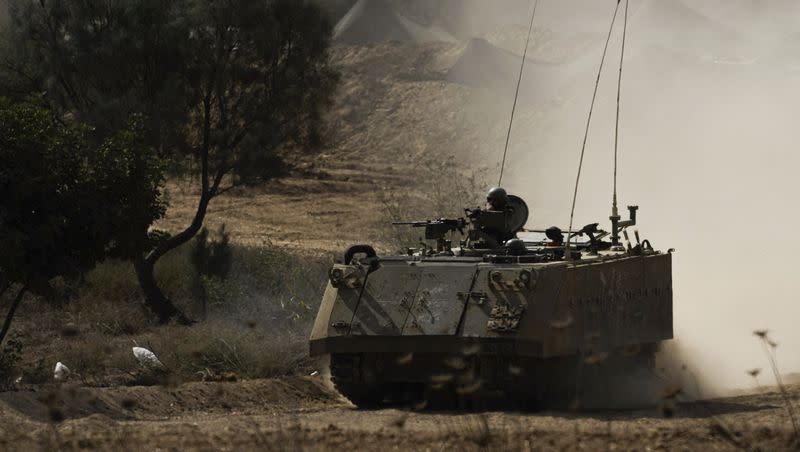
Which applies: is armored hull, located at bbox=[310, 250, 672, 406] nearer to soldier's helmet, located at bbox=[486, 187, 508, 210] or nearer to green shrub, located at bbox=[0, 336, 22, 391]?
soldier's helmet, located at bbox=[486, 187, 508, 210]

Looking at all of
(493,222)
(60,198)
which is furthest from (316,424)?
(60,198)

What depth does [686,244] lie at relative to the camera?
26516 millimetres

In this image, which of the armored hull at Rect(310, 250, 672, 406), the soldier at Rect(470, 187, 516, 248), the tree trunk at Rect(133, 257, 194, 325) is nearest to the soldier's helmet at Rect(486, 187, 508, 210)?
the soldier at Rect(470, 187, 516, 248)

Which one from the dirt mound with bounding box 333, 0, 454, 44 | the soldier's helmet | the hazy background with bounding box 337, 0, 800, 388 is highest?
the dirt mound with bounding box 333, 0, 454, 44

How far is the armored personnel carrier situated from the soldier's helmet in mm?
51

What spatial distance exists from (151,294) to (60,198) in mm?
6377

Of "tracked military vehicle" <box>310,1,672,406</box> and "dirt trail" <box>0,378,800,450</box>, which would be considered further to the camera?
"tracked military vehicle" <box>310,1,672,406</box>

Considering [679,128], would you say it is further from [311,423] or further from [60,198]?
[311,423]

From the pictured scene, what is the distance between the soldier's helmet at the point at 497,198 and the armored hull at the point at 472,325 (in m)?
0.93

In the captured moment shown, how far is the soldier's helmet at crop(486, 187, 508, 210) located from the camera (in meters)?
14.9

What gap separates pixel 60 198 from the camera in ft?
53.4

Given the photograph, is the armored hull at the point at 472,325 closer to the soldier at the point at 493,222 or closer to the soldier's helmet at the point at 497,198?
the soldier at the point at 493,222

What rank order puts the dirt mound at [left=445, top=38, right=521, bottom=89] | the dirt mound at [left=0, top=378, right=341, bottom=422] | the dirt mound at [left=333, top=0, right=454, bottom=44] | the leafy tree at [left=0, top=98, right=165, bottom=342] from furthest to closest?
1. the dirt mound at [left=333, top=0, right=454, bottom=44]
2. the dirt mound at [left=445, top=38, right=521, bottom=89]
3. the leafy tree at [left=0, top=98, right=165, bottom=342]
4. the dirt mound at [left=0, top=378, right=341, bottom=422]

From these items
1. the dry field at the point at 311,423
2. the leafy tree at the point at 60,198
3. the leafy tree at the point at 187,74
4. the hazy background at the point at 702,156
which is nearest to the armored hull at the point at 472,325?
the dry field at the point at 311,423
